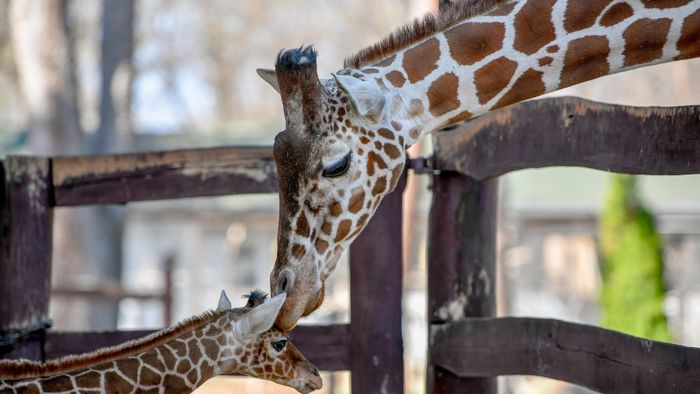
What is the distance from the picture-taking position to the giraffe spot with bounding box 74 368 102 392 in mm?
3391

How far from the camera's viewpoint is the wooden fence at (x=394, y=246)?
360 cm

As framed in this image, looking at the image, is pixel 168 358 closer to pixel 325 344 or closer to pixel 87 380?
pixel 87 380

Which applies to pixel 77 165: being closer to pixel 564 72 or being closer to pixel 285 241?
pixel 285 241

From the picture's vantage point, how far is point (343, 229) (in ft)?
11.5

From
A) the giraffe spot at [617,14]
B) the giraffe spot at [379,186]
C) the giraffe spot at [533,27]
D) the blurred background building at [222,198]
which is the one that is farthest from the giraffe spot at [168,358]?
the blurred background building at [222,198]

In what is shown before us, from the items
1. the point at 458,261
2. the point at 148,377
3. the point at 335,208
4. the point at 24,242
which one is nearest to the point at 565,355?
the point at 458,261

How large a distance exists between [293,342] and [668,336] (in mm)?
10276

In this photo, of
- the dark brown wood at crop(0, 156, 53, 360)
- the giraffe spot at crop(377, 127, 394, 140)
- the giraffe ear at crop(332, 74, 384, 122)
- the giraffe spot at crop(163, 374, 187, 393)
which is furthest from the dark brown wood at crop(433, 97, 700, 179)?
the dark brown wood at crop(0, 156, 53, 360)

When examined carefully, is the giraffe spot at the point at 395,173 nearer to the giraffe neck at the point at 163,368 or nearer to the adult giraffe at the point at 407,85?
the adult giraffe at the point at 407,85

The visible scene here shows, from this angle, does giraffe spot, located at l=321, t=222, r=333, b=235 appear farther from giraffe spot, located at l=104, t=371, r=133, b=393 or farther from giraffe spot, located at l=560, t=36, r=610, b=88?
giraffe spot, located at l=560, t=36, r=610, b=88

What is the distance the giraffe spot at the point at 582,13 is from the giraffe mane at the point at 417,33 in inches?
13.3

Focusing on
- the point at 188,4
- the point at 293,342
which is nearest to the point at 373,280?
the point at 293,342

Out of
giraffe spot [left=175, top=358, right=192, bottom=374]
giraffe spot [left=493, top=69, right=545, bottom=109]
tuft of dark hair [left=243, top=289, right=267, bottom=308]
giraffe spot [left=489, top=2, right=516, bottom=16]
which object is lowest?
giraffe spot [left=175, top=358, right=192, bottom=374]

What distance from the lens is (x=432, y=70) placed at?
3625 millimetres
